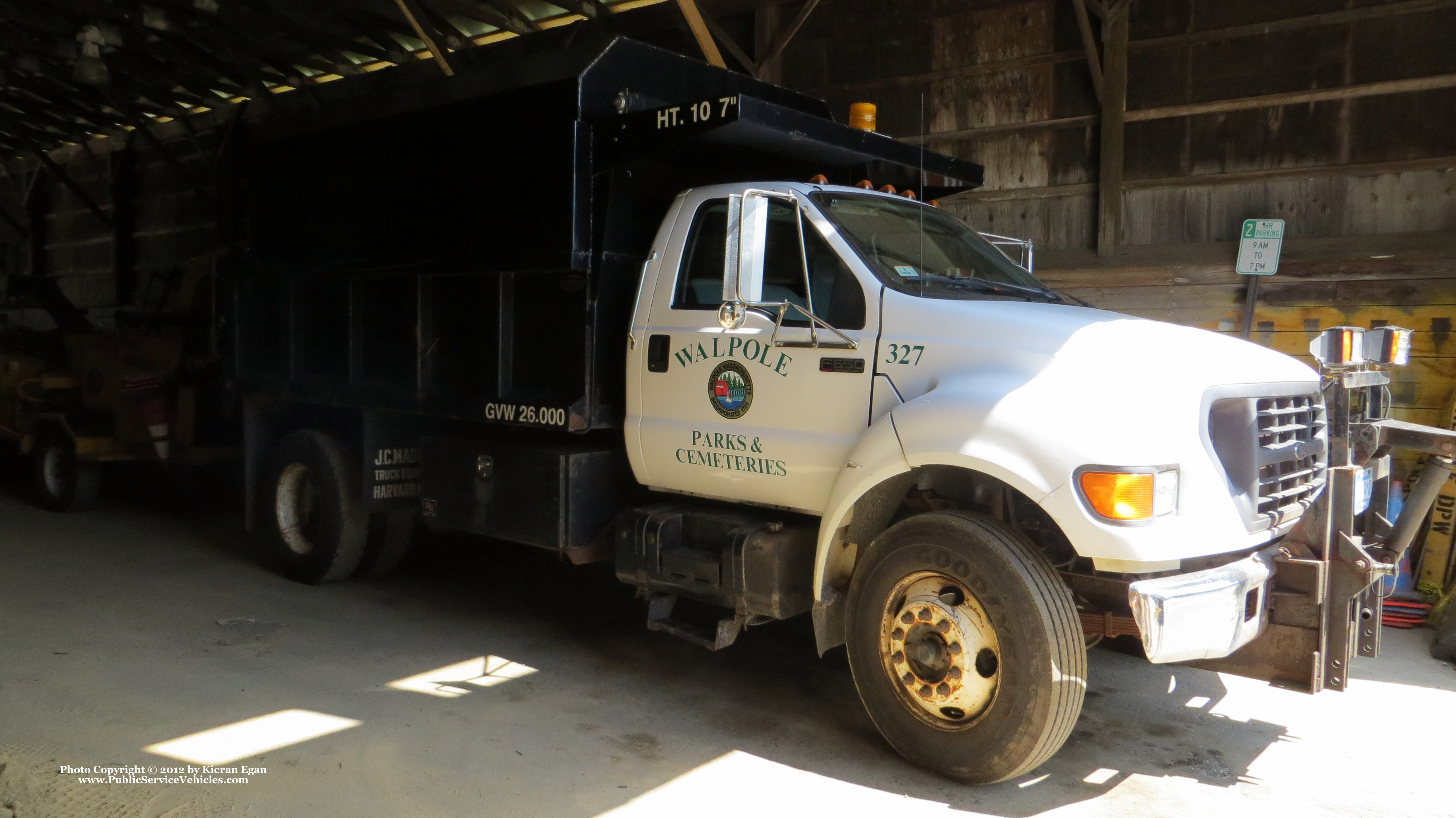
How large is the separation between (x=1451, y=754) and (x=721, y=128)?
415cm

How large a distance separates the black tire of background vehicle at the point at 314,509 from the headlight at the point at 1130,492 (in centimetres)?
467

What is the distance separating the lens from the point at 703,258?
516 cm

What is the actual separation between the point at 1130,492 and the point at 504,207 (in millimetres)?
3489

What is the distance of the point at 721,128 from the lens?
4.93 meters

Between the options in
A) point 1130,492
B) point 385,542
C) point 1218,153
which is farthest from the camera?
point 1218,153

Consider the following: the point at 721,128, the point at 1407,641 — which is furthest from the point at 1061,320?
the point at 1407,641

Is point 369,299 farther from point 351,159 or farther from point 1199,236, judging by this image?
point 1199,236

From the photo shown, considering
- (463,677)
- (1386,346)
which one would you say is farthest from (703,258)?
(1386,346)

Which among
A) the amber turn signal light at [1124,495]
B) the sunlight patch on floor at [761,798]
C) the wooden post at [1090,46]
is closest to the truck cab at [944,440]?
the amber turn signal light at [1124,495]

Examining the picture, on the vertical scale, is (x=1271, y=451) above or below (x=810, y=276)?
below

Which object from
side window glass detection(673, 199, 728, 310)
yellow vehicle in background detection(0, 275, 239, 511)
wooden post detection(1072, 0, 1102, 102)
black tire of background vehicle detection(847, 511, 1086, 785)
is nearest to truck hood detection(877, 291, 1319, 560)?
black tire of background vehicle detection(847, 511, 1086, 785)

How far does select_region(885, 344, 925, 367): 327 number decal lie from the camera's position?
435 cm

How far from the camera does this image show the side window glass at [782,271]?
4.63 meters

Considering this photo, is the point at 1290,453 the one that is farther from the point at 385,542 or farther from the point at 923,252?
the point at 385,542
